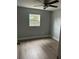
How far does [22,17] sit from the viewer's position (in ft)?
19.1

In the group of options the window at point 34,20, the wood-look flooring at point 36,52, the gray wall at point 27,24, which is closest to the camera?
the wood-look flooring at point 36,52

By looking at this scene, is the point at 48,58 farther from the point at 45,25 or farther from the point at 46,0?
the point at 45,25

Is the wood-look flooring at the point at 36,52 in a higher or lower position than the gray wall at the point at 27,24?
lower

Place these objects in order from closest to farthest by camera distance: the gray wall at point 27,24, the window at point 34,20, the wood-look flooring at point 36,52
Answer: the wood-look flooring at point 36,52 → the gray wall at point 27,24 → the window at point 34,20

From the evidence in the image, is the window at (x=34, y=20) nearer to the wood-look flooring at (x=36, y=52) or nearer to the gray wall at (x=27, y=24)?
the gray wall at (x=27, y=24)

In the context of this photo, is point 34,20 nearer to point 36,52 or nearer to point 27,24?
point 27,24

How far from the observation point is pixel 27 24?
19.9ft

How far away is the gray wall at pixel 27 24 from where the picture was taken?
5.76m

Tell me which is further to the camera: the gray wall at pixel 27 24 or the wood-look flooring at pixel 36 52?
the gray wall at pixel 27 24

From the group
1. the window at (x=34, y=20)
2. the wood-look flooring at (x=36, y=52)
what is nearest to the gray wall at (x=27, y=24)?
the window at (x=34, y=20)

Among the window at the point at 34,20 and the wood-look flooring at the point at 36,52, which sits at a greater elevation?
the window at the point at 34,20

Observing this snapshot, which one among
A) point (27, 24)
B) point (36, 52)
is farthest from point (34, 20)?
point (36, 52)
